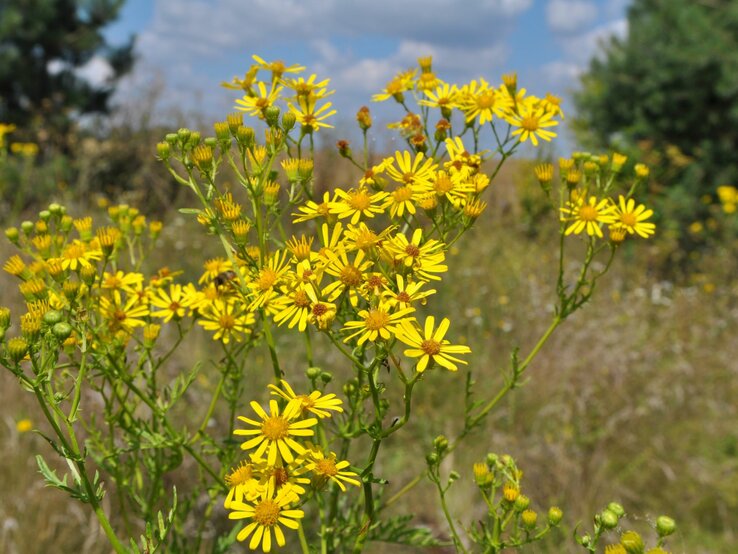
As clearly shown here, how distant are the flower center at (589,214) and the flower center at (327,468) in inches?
45.6

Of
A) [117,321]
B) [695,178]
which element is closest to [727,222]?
[695,178]

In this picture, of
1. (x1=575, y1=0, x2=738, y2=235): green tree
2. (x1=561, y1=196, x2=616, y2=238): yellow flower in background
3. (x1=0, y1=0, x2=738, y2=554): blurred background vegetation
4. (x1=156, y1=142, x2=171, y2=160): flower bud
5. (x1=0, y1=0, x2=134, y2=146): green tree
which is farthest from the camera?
(x1=0, y1=0, x2=134, y2=146): green tree

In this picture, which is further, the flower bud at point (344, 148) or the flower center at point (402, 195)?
the flower bud at point (344, 148)

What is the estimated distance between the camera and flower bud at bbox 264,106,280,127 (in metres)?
1.76

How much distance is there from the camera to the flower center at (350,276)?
1.44 m

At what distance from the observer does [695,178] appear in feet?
30.3

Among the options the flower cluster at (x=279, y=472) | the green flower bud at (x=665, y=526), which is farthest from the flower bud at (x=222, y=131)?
the green flower bud at (x=665, y=526)

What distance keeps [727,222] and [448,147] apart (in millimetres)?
8057

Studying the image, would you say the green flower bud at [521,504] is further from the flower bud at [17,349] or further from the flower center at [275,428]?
the flower bud at [17,349]

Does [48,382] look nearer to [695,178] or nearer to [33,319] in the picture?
[33,319]

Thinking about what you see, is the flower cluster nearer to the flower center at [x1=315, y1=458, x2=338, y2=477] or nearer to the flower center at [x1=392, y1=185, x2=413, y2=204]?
the flower center at [x1=315, y1=458, x2=338, y2=477]

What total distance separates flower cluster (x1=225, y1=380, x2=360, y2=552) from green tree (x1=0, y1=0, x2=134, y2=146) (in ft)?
36.2

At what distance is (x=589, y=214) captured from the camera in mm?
1978

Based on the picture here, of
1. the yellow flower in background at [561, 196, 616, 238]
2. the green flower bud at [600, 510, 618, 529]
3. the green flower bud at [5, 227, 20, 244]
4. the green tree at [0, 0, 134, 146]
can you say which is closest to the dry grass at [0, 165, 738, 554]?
the green flower bud at [5, 227, 20, 244]
